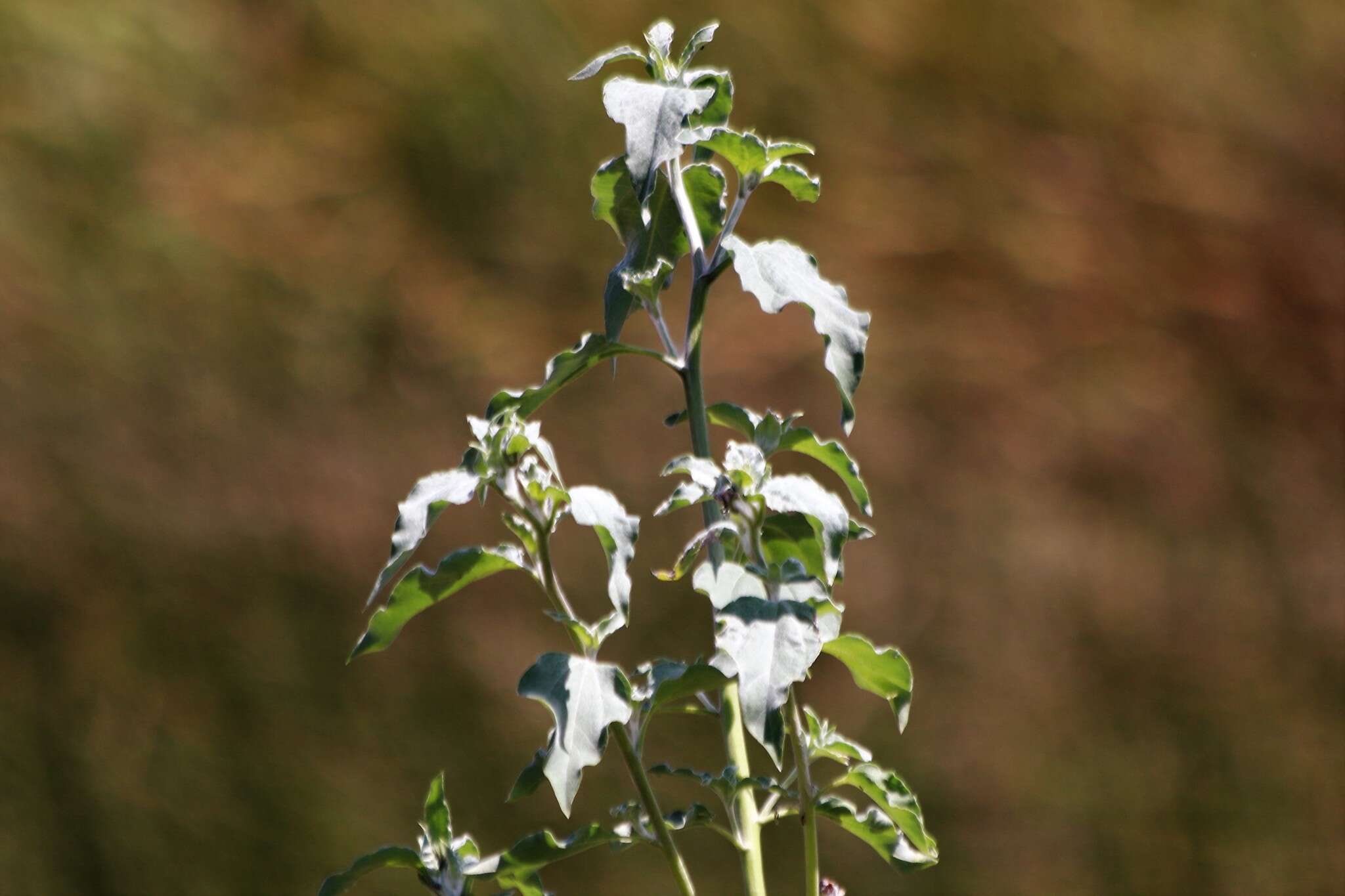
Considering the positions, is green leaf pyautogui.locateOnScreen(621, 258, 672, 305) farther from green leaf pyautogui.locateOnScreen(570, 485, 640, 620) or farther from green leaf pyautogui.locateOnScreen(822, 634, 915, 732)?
green leaf pyautogui.locateOnScreen(822, 634, 915, 732)

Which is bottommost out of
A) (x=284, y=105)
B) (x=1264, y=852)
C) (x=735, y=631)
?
(x=735, y=631)

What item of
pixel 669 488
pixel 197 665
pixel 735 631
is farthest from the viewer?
pixel 669 488

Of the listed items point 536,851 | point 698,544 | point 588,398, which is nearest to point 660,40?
point 698,544

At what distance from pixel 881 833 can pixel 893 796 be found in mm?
32

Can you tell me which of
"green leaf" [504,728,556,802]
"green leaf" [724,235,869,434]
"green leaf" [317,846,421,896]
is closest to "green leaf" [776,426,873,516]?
"green leaf" [724,235,869,434]

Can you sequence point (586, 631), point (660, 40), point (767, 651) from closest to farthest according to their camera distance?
point (767, 651) → point (586, 631) → point (660, 40)

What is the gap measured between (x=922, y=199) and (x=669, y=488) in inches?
30.6

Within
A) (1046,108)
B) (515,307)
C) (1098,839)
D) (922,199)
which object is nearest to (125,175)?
(515,307)

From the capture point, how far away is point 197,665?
2.37 meters

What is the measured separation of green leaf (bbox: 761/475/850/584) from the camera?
77cm

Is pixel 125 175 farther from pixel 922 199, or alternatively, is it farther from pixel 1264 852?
pixel 1264 852

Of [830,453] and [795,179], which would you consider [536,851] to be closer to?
[830,453]

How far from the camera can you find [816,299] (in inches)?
30.9

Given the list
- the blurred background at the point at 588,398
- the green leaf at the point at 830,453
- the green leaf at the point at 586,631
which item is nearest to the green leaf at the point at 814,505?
the green leaf at the point at 830,453
